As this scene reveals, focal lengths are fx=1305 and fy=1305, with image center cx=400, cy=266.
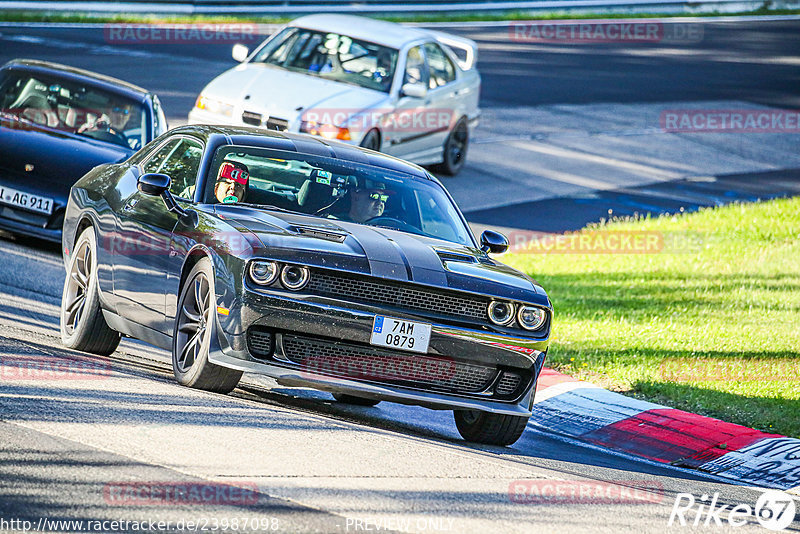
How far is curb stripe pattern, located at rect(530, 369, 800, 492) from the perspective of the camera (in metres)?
7.67

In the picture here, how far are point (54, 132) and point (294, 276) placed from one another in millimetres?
6642

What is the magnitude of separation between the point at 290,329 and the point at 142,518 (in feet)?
6.40

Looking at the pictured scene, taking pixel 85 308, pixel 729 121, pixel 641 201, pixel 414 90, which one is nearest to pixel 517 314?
pixel 85 308

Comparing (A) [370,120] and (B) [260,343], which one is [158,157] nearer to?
(B) [260,343]

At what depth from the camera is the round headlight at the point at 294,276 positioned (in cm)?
664

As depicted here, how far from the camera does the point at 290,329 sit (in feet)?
21.8

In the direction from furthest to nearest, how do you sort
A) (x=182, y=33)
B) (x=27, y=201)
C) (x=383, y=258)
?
(x=182, y=33)
(x=27, y=201)
(x=383, y=258)

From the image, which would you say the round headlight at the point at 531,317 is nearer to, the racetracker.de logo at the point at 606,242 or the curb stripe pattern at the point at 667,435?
the curb stripe pattern at the point at 667,435

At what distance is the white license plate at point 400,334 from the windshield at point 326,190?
1.15 meters

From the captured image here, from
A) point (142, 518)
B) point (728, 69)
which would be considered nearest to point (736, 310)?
point (142, 518)

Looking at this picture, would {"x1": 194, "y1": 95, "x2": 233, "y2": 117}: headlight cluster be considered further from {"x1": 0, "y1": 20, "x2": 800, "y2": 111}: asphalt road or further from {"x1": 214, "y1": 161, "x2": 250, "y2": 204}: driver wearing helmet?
{"x1": 214, "y1": 161, "x2": 250, "y2": 204}: driver wearing helmet

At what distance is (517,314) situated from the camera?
23.3 feet

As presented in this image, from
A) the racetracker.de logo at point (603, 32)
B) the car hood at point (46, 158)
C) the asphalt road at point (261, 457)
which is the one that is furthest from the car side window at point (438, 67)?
the racetracker.de logo at point (603, 32)

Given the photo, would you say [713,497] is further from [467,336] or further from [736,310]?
[736,310]
